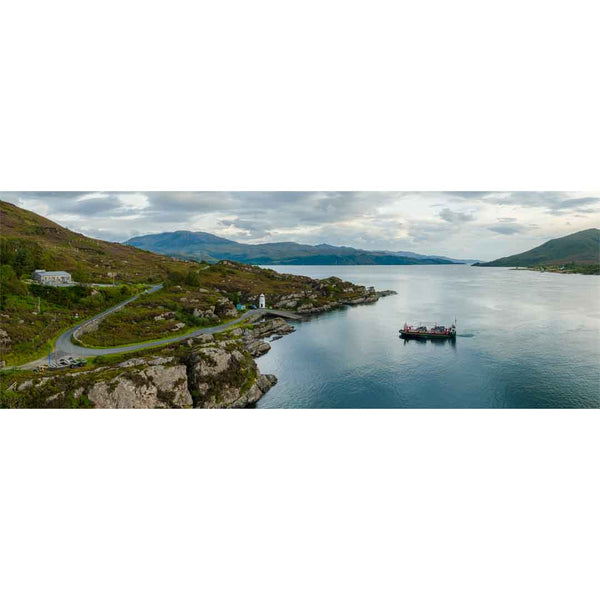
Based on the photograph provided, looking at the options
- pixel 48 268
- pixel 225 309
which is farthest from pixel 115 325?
pixel 225 309

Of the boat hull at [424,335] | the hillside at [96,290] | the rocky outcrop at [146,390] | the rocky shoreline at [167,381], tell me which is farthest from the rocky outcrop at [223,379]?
the boat hull at [424,335]

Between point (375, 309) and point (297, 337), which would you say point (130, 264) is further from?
point (375, 309)

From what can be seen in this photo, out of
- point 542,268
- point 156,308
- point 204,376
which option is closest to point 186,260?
point 156,308

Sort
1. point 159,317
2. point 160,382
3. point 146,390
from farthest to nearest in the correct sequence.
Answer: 1. point 159,317
2. point 160,382
3. point 146,390

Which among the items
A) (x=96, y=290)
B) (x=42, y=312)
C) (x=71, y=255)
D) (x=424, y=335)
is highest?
(x=71, y=255)

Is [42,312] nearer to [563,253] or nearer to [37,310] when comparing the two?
[37,310]
